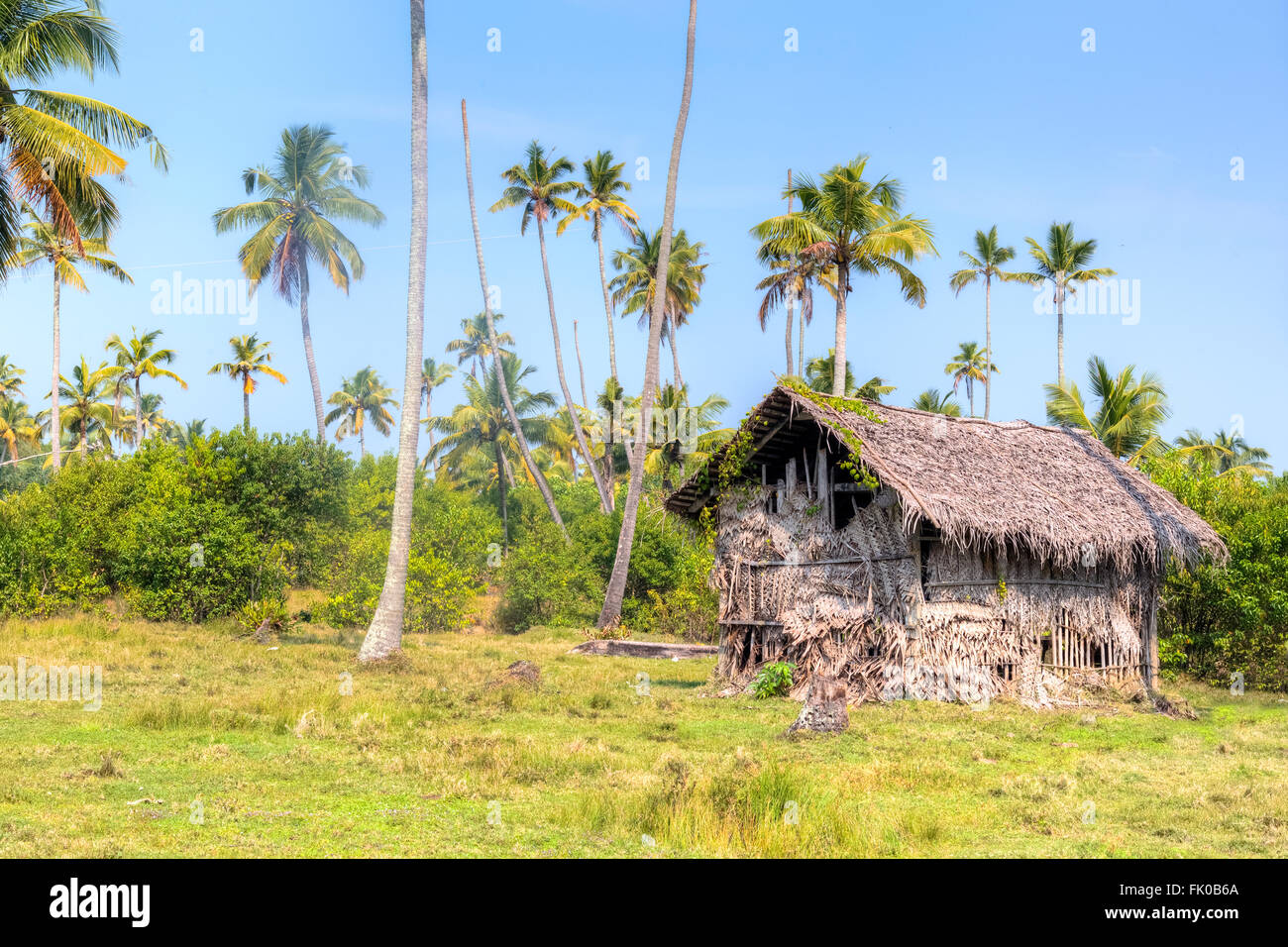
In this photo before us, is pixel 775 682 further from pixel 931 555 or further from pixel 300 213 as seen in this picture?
pixel 300 213

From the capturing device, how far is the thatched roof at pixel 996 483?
1747cm

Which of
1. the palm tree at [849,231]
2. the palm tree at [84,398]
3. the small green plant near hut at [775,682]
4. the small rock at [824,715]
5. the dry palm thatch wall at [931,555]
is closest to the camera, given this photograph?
the small rock at [824,715]

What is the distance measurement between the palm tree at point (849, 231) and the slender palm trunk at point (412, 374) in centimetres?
1101

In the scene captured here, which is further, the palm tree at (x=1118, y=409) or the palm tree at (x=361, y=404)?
the palm tree at (x=361, y=404)

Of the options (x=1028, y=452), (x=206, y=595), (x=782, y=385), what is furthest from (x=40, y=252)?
(x=1028, y=452)

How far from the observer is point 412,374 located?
870 inches

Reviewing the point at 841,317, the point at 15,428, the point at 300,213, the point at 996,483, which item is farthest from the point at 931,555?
the point at 15,428

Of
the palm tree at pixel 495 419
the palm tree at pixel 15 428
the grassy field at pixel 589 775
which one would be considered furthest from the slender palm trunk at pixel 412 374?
the palm tree at pixel 15 428

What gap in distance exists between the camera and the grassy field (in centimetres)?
816

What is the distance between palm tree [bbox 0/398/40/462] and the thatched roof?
5408 cm

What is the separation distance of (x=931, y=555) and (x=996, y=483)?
79.3 inches

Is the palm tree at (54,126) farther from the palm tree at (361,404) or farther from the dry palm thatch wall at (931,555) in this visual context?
the palm tree at (361,404)

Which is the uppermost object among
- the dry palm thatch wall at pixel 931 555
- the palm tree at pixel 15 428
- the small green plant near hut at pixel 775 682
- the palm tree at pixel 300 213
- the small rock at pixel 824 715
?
the palm tree at pixel 300 213

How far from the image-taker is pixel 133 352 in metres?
47.4
